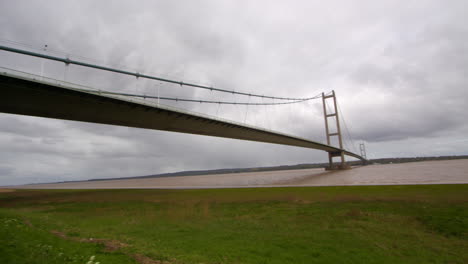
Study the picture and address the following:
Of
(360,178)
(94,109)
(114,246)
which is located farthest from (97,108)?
(360,178)

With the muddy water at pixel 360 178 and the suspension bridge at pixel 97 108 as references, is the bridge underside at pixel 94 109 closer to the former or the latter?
the suspension bridge at pixel 97 108

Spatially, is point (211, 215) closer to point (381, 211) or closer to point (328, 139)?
point (381, 211)

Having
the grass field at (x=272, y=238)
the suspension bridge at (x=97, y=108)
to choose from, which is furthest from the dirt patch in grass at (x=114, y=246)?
the suspension bridge at (x=97, y=108)

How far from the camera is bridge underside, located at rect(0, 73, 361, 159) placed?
62.7 ft

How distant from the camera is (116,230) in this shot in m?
8.56

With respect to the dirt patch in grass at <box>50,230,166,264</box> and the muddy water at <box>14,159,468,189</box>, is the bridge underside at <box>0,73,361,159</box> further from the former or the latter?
the dirt patch in grass at <box>50,230,166,264</box>

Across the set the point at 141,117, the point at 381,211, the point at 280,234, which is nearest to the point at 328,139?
the point at 141,117

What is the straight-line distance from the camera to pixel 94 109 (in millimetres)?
24531

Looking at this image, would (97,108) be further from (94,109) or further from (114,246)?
(114,246)

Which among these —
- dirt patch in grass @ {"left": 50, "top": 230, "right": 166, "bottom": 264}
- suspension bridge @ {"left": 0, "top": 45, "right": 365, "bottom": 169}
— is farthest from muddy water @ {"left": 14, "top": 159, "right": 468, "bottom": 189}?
dirt patch in grass @ {"left": 50, "top": 230, "right": 166, "bottom": 264}

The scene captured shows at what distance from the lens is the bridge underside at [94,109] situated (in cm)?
1912

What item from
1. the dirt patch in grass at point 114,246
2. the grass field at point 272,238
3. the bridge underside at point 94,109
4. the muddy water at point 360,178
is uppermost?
the bridge underside at point 94,109

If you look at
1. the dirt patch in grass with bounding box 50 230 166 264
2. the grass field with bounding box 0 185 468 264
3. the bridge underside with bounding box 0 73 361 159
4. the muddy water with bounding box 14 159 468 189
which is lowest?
the muddy water with bounding box 14 159 468 189

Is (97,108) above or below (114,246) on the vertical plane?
above
